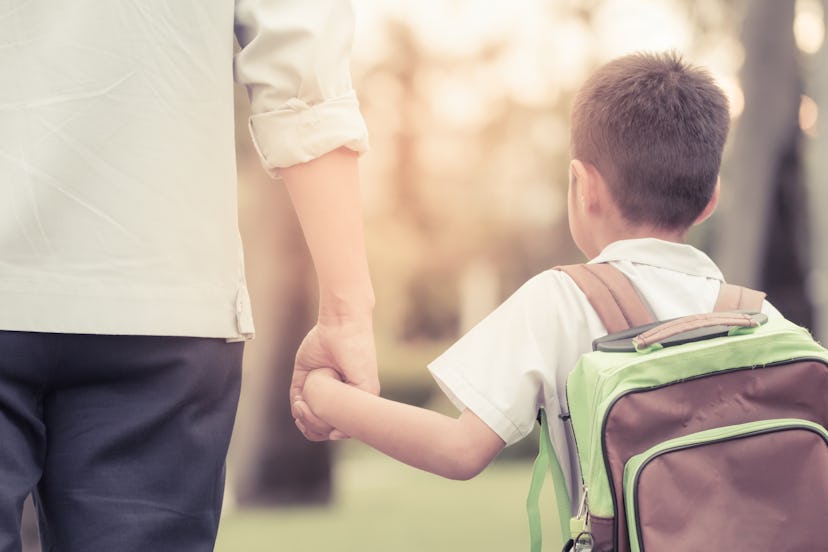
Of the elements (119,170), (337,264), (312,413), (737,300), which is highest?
(119,170)

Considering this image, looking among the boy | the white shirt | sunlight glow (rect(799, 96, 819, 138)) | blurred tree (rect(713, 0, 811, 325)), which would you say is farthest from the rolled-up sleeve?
sunlight glow (rect(799, 96, 819, 138))

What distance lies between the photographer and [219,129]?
1.85 meters

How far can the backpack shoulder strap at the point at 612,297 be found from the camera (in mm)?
2262

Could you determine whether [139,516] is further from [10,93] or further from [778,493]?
[778,493]

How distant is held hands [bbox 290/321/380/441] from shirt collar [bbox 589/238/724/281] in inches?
20.3

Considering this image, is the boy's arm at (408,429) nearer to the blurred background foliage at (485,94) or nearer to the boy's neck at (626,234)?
the boy's neck at (626,234)

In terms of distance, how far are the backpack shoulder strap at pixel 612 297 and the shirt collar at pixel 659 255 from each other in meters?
0.08

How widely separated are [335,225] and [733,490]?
85 cm

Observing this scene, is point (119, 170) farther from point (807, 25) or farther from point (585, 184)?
point (807, 25)

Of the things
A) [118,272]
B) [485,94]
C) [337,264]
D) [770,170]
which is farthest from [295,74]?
[485,94]

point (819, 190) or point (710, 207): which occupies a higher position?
point (710, 207)

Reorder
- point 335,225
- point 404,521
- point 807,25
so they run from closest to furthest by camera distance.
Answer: point 335,225
point 404,521
point 807,25

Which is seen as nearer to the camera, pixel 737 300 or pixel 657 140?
pixel 737 300

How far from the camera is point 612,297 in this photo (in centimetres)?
229
